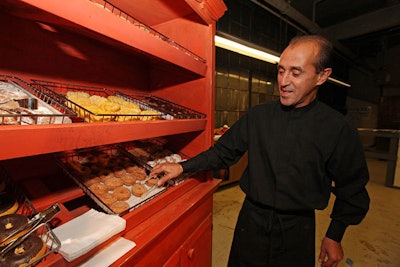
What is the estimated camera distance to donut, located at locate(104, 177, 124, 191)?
1132 millimetres

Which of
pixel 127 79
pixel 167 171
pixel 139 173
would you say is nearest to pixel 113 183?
pixel 139 173

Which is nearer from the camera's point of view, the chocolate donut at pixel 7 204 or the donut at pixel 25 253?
the donut at pixel 25 253

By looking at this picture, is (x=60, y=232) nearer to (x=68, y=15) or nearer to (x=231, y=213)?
(x=68, y=15)

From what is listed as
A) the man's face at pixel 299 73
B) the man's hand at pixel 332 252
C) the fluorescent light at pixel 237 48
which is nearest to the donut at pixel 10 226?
the man's face at pixel 299 73

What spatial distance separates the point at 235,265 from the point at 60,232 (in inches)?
46.1

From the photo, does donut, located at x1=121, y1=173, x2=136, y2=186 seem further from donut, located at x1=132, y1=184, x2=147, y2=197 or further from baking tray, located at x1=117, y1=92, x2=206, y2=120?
baking tray, located at x1=117, y1=92, x2=206, y2=120

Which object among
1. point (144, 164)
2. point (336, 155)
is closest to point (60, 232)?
point (144, 164)

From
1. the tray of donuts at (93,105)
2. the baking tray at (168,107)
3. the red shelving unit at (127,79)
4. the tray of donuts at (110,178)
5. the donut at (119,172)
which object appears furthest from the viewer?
the baking tray at (168,107)

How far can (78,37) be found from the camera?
4.17ft

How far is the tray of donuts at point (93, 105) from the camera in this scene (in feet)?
2.99

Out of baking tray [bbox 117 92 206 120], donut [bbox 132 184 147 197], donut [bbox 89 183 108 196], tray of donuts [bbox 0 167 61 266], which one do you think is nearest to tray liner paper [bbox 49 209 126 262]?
tray of donuts [bbox 0 167 61 266]

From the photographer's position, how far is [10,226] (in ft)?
2.15

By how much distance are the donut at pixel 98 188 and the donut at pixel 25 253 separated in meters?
0.39

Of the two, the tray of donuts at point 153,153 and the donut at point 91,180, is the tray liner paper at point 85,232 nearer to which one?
the donut at point 91,180
